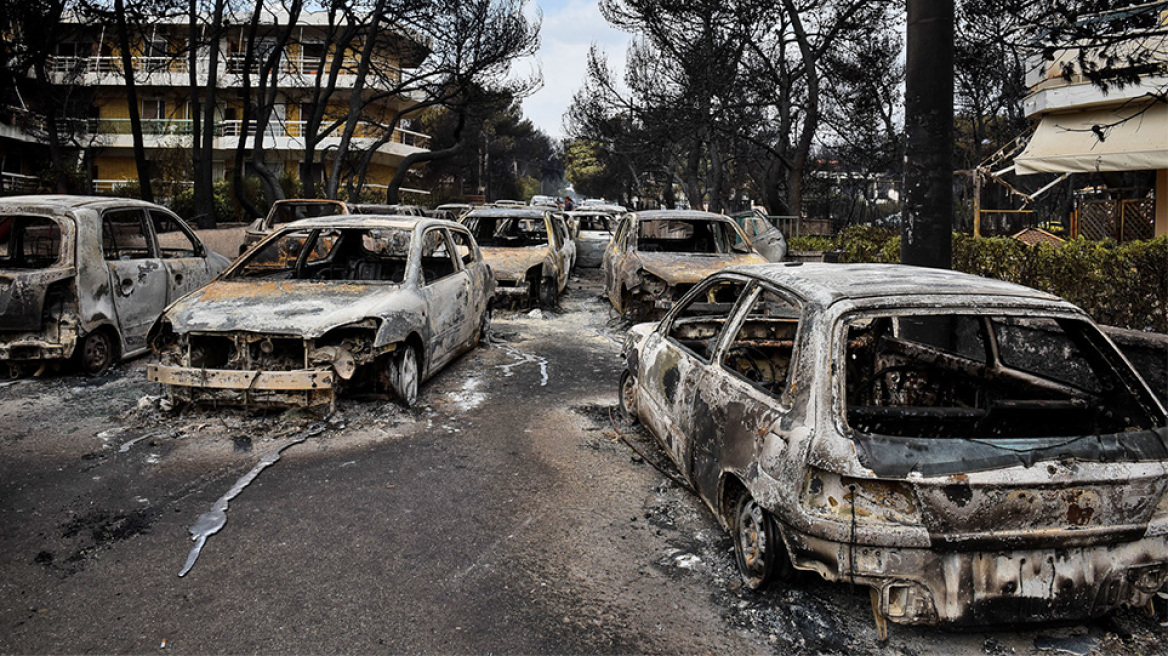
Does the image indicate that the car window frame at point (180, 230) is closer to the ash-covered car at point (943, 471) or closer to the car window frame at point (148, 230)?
the car window frame at point (148, 230)

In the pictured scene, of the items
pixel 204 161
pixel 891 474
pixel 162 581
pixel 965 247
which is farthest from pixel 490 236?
pixel 891 474

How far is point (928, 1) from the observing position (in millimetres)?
5816

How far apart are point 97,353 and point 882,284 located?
702 cm

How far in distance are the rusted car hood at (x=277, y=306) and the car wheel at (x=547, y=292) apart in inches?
223

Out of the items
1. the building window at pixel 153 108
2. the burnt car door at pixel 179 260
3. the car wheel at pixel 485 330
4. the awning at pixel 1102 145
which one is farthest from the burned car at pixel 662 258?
the building window at pixel 153 108

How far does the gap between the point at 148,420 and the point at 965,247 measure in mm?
9158

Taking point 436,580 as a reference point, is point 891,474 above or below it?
above

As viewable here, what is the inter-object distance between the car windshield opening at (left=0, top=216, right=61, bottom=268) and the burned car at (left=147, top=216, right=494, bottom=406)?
211 centimetres

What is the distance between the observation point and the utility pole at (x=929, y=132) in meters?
5.86

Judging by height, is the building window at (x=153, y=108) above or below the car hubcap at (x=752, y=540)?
above

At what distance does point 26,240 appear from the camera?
25.1 ft

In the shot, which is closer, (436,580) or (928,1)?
(436,580)

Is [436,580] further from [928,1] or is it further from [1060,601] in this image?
[928,1]

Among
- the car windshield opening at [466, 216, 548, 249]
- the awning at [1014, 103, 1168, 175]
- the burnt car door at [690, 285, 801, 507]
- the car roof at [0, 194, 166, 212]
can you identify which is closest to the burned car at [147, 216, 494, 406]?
the car roof at [0, 194, 166, 212]
